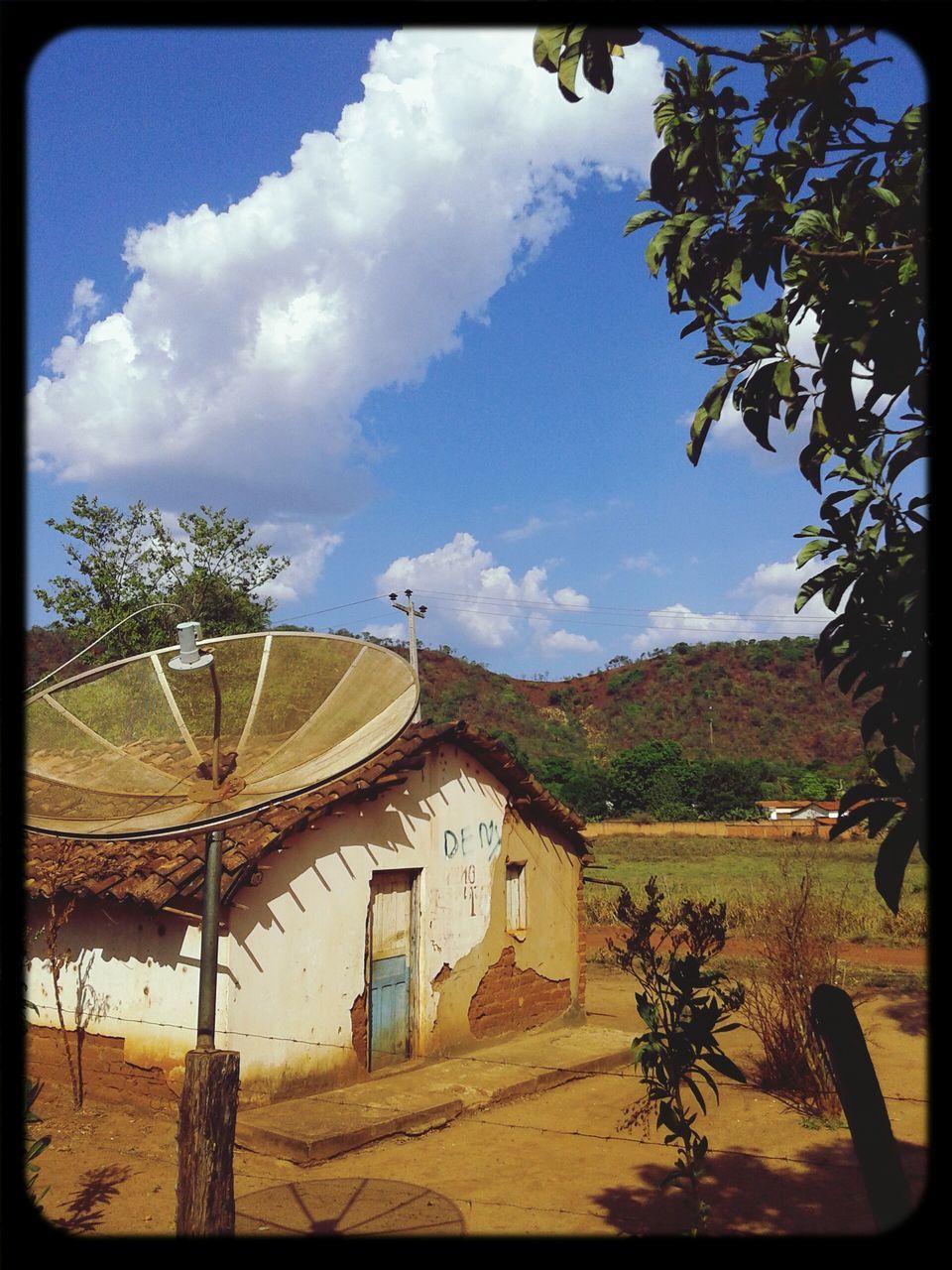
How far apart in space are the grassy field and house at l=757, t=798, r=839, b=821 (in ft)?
9.73

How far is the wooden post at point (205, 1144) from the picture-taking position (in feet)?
14.8

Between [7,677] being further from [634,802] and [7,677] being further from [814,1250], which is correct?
[634,802]

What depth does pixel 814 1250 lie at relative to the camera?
19.6 ft

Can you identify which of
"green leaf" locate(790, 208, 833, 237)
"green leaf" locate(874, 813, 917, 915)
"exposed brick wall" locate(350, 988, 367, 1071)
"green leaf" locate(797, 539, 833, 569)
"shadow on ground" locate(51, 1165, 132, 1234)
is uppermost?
"green leaf" locate(790, 208, 833, 237)

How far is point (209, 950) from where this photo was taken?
4555 millimetres

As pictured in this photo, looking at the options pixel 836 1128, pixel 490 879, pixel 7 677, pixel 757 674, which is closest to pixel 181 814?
pixel 7 677

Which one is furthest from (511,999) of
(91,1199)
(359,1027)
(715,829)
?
(715,829)

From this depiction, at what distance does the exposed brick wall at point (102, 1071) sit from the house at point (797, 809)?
35.7 m

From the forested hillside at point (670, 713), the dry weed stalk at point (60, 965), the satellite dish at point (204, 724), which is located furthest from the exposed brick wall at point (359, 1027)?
the forested hillside at point (670, 713)

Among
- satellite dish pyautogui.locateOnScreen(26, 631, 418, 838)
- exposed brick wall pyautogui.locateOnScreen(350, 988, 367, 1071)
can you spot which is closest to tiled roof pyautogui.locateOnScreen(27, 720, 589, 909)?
exposed brick wall pyautogui.locateOnScreen(350, 988, 367, 1071)

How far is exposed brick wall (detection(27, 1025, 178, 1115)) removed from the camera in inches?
371

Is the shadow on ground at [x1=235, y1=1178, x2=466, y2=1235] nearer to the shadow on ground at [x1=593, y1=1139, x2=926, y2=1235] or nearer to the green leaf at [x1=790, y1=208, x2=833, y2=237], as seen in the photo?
the shadow on ground at [x1=593, y1=1139, x2=926, y2=1235]

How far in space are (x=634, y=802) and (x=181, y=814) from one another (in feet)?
146

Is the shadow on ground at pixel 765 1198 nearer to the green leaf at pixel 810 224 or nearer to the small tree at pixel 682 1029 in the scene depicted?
the small tree at pixel 682 1029
